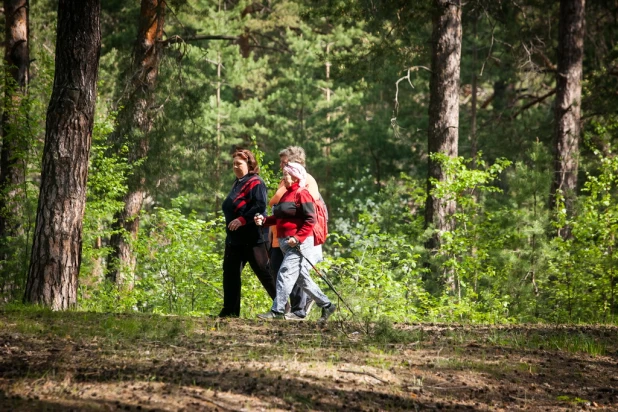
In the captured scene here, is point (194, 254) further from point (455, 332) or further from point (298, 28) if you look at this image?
point (298, 28)

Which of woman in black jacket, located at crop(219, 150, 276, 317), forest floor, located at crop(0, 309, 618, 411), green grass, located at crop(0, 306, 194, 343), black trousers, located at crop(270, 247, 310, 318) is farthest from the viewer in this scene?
black trousers, located at crop(270, 247, 310, 318)

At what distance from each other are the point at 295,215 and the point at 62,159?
2558 millimetres

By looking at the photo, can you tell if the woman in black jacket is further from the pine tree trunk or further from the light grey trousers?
the pine tree trunk

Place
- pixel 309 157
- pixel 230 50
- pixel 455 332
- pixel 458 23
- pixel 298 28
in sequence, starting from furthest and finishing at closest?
1. pixel 298 28
2. pixel 309 157
3. pixel 230 50
4. pixel 458 23
5. pixel 455 332

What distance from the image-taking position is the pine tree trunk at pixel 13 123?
1127 centimetres

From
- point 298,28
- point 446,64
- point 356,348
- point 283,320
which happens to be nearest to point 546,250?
point 446,64

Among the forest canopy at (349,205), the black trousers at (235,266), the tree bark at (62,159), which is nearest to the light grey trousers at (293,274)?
the black trousers at (235,266)

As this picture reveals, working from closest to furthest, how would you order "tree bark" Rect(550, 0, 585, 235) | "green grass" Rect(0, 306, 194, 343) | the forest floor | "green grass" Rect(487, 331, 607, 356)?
the forest floor → "green grass" Rect(0, 306, 194, 343) → "green grass" Rect(487, 331, 607, 356) → "tree bark" Rect(550, 0, 585, 235)

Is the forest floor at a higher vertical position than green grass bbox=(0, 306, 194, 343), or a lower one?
lower

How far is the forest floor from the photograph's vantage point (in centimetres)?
475

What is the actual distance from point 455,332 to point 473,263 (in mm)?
3991

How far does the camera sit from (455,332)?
747cm

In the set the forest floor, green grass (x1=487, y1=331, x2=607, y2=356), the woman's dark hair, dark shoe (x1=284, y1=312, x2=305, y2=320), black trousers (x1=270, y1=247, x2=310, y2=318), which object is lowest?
the forest floor

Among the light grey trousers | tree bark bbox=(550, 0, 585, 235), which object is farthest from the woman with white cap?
tree bark bbox=(550, 0, 585, 235)
